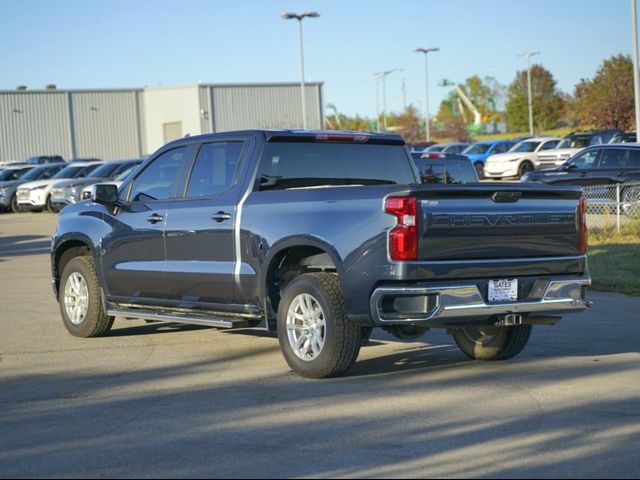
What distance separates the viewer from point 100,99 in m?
79.6

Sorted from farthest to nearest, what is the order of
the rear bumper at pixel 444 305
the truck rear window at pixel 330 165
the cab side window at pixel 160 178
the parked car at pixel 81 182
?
the parked car at pixel 81 182 → the cab side window at pixel 160 178 → the truck rear window at pixel 330 165 → the rear bumper at pixel 444 305

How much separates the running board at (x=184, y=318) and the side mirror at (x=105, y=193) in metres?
1.05

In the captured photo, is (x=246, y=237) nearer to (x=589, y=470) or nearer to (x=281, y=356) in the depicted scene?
(x=281, y=356)

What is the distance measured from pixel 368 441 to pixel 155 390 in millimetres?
2382

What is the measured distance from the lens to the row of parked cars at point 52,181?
1425 inches

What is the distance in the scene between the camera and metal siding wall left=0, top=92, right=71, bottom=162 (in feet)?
251

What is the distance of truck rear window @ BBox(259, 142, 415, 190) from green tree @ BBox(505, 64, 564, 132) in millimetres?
93439

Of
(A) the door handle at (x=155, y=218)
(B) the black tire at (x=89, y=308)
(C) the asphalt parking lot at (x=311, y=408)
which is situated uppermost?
(A) the door handle at (x=155, y=218)

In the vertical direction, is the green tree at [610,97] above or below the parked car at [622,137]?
above

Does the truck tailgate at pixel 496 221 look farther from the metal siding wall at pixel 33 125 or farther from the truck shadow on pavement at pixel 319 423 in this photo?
the metal siding wall at pixel 33 125

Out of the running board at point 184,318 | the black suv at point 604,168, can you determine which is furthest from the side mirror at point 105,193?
the black suv at point 604,168

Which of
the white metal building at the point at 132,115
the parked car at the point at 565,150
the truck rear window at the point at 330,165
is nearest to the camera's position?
Result: the truck rear window at the point at 330,165

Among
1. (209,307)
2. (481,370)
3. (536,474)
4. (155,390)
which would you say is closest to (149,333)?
(209,307)

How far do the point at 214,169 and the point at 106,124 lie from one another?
7158 centimetres
